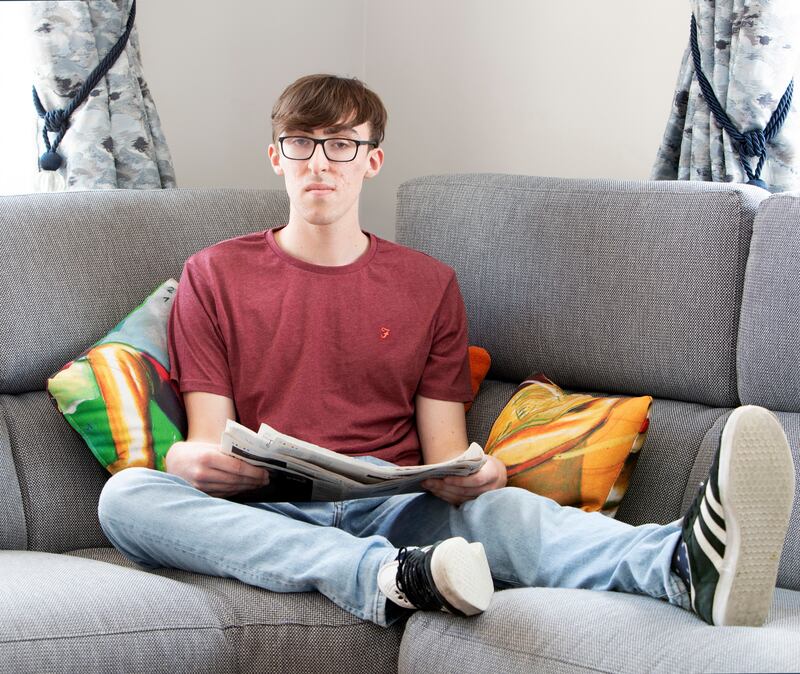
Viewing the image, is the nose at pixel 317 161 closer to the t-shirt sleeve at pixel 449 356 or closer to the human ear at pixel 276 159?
the human ear at pixel 276 159

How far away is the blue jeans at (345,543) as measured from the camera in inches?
63.4

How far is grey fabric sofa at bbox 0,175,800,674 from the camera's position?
1490 millimetres

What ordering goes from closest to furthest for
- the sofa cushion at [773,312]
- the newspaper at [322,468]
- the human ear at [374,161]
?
the newspaper at [322,468], the sofa cushion at [773,312], the human ear at [374,161]

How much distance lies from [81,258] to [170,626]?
85cm

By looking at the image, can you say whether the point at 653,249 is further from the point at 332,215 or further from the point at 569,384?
the point at 332,215

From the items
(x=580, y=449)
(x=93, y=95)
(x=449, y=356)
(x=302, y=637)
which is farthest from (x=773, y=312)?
(x=93, y=95)

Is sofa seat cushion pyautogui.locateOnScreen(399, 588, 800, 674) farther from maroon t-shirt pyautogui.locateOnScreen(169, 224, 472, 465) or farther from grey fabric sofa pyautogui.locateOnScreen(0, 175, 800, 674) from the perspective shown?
maroon t-shirt pyautogui.locateOnScreen(169, 224, 472, 465)

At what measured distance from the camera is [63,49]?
2623 mm

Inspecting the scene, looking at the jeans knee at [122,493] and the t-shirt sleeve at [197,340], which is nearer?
the jeans knee at [122,493]

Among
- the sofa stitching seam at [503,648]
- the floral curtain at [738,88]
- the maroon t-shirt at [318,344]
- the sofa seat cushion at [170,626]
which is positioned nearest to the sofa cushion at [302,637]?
the sofa seat cushion at [170,626]

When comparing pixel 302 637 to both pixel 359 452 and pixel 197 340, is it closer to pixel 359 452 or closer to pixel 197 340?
pixel 359 452

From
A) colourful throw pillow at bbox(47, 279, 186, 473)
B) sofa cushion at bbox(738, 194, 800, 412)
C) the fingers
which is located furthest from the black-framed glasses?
sofa cushion at bbox(738, 194, 800, 412)

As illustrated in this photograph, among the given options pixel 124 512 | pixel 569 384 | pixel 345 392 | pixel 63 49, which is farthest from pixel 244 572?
pixel 63 49

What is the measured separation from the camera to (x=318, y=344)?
200 centimetres
